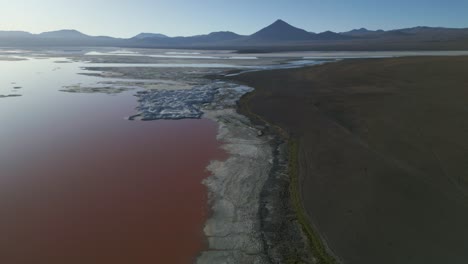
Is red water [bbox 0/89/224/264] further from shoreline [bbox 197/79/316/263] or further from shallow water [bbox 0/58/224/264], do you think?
shoreline [bbox 197/79/316/263]

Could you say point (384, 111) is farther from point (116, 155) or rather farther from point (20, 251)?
point (20, 251)

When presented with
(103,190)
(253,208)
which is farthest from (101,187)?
(253,208)

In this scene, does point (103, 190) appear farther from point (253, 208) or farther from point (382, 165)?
point (382, 165)

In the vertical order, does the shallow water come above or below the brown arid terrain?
below

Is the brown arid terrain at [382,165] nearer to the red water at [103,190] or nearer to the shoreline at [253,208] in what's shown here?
the shoreline at [253,208]

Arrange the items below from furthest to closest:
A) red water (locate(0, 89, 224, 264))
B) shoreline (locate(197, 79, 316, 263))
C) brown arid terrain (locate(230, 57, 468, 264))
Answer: brown arid terrain (locate(230, 57, 468, 264)) < red water (locate(0, 89, 224, 264)) < shoreline (locate(197, 79, 316, 263))

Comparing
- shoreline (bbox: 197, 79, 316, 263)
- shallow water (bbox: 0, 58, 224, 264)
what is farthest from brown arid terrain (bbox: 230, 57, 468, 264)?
shallow water (bbox: 0, 58, 224, 264)
